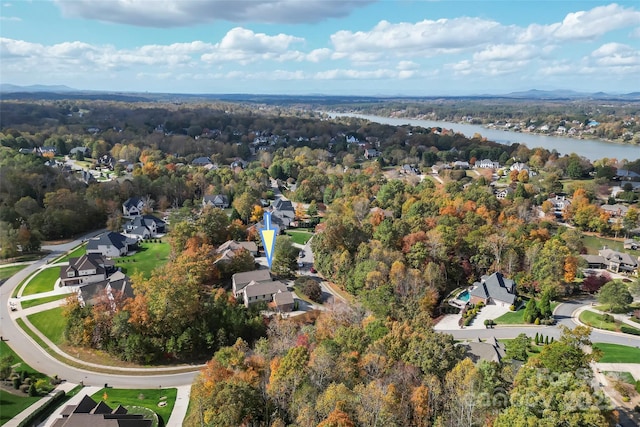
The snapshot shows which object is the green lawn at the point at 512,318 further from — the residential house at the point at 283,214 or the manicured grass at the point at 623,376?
the residential house at the point at 283,214

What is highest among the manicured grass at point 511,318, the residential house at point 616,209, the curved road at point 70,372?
the residential house at point 616,209

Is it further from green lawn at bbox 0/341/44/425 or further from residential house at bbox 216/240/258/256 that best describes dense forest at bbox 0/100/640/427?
green lawn at bbox 0/341/44/425

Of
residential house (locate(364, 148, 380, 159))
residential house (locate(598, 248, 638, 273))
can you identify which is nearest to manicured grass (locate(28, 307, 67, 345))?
residential house (locate(598, 248, 638, 273))

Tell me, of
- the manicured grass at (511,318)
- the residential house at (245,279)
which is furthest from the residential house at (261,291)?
the manicured grass at (511,318)

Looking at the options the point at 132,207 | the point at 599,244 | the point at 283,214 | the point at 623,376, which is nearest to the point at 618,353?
the point at 623,376

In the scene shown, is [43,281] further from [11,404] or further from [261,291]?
[261,291]

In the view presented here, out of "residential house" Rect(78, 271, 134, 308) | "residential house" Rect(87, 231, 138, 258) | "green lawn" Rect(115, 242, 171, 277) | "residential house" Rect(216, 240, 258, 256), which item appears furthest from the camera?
"residential house" Rect(87, 231, 138, 258)

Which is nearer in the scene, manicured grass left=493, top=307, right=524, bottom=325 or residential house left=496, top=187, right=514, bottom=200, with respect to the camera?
manicured grass left=493, top=307, right=524, bottom=325
